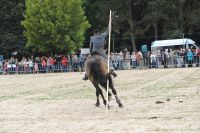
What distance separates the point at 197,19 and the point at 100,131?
5292 centimetres

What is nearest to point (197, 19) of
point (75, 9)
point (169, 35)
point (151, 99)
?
point (169, 35)

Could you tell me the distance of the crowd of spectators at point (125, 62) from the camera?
42031 millimetres

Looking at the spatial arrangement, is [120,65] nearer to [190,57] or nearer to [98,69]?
[190,57]

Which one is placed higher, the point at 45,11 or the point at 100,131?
the point at 45,11

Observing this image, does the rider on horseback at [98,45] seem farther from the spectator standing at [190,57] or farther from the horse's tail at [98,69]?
the spectator standing at [190,57]

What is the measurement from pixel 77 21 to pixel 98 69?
138ft

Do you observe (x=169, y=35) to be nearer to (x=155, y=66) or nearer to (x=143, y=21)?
(x=143, y=21)

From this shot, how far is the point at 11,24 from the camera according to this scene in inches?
2537

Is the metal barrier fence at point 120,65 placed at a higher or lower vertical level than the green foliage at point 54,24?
lower

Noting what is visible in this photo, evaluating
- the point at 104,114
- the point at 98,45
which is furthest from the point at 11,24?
the point at 104,114

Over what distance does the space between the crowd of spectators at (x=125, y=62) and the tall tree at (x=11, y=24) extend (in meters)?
14.0

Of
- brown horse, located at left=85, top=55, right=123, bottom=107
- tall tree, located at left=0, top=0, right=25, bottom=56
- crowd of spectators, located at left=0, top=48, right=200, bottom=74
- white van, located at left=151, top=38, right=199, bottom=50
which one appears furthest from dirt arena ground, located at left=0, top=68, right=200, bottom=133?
tall tree, located at left=0, top=0, right=25, bottom=56

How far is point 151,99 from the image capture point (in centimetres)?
1728

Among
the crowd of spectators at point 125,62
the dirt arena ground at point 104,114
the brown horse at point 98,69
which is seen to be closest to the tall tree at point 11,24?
the crowd of spectators at point 125,62
